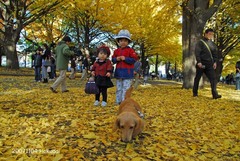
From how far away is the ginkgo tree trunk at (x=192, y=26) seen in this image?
382 inches

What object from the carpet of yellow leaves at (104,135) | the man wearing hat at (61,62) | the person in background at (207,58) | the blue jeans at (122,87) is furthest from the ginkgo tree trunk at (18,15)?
the carpet of yellow leaves at (104,135)

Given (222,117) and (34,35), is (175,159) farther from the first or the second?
(34,35)

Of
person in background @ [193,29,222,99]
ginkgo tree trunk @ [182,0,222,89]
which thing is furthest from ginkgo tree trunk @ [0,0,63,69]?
person in background @ [193,29,222,99]

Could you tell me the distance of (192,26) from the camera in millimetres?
10203

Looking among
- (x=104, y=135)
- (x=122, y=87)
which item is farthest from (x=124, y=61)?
(x=104, y=135)

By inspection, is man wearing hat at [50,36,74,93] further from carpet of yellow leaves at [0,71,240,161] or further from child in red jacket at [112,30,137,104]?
child in red jacket at [112,30,137,104]

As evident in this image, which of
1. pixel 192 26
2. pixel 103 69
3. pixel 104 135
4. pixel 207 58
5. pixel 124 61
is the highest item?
pixel 192 26

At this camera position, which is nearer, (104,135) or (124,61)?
(104,135)

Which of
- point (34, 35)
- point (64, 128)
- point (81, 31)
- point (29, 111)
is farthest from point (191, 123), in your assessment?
point (34, 35)

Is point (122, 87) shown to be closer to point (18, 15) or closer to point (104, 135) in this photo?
point (104, 135)

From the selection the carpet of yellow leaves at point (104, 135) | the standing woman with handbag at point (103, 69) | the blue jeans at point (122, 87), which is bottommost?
the carpet of yellow leaves at point (104, 135)

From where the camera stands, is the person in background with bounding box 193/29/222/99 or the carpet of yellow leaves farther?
the person in background with bounding box 193/29/222/99

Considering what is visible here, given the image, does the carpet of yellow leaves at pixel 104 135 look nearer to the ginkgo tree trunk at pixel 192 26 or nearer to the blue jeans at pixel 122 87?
the blue jeans at pixel 122 87

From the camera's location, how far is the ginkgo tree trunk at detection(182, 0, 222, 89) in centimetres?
971
